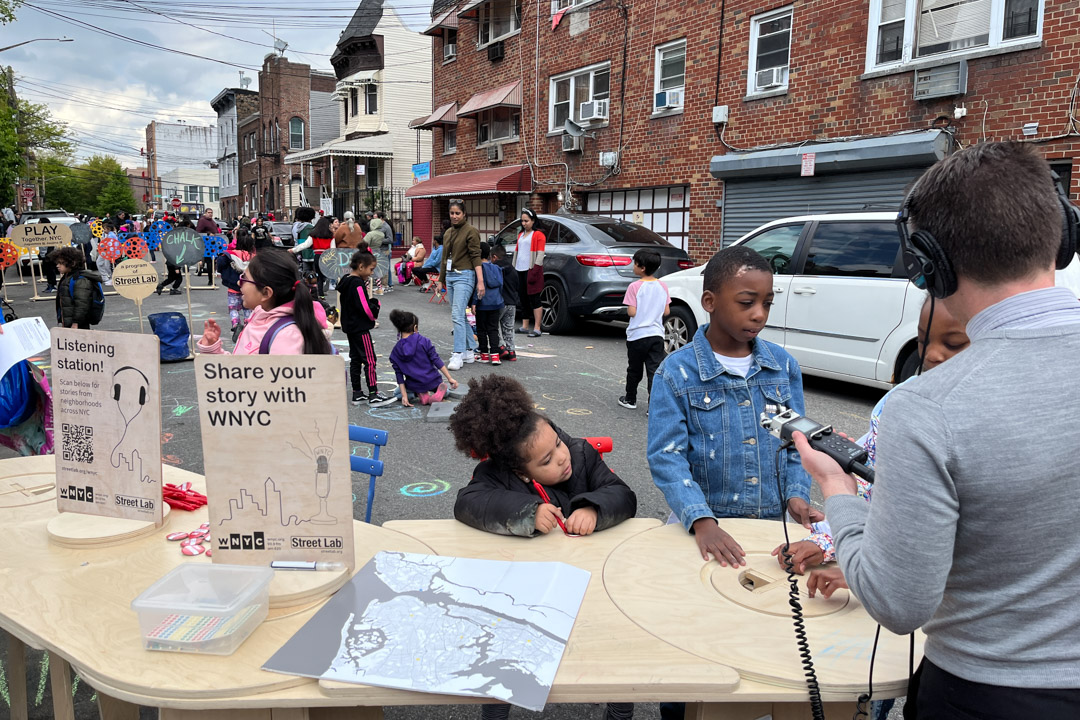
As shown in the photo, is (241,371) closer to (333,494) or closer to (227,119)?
(333,494)

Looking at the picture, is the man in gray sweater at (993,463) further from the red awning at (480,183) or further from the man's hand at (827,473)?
the red awning at (480,183)

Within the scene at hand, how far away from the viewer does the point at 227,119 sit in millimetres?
62500

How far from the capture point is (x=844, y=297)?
7145 mm

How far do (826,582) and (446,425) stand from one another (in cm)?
531

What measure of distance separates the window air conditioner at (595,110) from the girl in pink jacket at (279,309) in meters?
14.3

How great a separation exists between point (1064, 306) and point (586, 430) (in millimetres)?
5460

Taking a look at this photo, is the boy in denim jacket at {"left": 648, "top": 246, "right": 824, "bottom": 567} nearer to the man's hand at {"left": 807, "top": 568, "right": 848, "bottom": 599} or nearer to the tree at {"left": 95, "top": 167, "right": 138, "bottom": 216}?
the man's hand at {"left": 807, "top": 568, "right": 848, "bottom": 599}

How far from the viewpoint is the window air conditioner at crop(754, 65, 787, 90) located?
13.3 meters

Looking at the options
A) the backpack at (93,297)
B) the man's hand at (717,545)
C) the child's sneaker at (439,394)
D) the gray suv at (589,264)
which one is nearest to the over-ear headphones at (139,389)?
the man's hand at (717,545)

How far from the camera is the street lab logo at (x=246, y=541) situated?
84.1 inches

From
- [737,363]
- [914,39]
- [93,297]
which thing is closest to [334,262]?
[93,297]

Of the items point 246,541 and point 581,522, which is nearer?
point 246,541

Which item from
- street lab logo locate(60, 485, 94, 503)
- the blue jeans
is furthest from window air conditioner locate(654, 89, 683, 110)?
street lab logo locate(60, 485, 94, 503)

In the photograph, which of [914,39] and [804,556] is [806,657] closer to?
[804,556]
